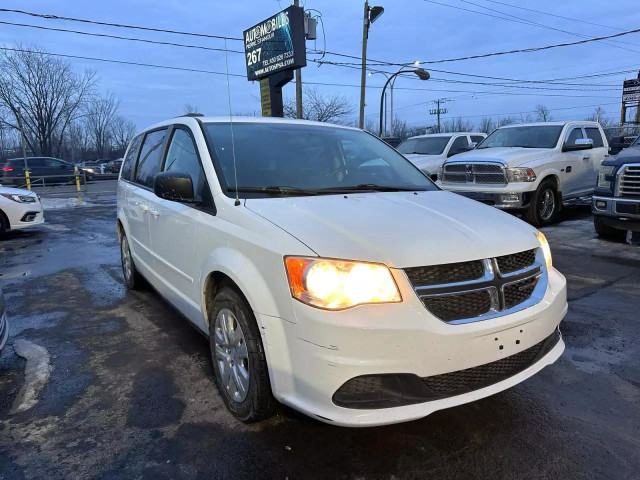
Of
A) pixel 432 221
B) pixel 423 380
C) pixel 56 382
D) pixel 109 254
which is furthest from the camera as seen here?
pixel 109 254

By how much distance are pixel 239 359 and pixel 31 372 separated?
186 centimetres

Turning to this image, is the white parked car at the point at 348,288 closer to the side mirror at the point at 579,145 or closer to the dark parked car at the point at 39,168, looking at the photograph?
the side mirror at the point at 579,145

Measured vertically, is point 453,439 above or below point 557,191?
below

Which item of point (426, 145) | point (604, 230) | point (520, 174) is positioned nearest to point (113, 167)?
point (426, 145)

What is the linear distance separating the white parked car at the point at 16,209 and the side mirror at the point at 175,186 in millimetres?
8035

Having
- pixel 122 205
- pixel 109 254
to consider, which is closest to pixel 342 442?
pixel 122 205

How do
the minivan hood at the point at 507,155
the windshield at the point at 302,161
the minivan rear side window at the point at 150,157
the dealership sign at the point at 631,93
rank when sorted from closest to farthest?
the windshield at the point at 302,161 → the minivan rear side window at the point at 150,157 → the minivan hood at the point at 507,155 → the dealership sign at the point at 631,93

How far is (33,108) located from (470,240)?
60.3m

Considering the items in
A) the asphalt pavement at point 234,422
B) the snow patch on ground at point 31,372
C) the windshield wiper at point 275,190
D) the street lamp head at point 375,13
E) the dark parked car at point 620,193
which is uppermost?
the street lamp head at point 375,13

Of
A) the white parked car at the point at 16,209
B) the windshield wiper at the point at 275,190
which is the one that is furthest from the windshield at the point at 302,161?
the white parked car at the point at 16,209

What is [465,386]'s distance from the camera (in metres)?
2.27

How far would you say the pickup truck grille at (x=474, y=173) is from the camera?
344 inches

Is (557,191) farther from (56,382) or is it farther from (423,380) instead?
(56,382)

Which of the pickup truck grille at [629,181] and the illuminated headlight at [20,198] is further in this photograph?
the illuminated headlight at [20,198]
